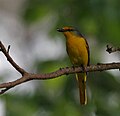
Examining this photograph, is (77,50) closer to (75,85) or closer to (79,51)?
(79,51)

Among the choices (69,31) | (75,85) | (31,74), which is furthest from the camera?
(75,85)

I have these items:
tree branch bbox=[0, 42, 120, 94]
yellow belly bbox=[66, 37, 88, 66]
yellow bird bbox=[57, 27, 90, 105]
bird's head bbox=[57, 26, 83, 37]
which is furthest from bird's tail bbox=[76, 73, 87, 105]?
tree branch bbox=[0, 42, 120, 94]

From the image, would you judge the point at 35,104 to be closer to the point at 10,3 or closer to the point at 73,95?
the point at 73,95

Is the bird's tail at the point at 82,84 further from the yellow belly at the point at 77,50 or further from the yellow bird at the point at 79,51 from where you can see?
the yellow belly at the point at 77,50

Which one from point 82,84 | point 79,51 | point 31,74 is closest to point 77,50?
point 79,51

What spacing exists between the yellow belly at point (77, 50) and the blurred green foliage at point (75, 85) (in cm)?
12

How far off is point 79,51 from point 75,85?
0.23 metres

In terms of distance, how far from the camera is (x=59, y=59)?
356 cm

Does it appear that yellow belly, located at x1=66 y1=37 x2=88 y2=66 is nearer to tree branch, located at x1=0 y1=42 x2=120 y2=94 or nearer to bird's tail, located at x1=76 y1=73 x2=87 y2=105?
bird's tail, located at x1=76 y1=73 x2=87 y2=105

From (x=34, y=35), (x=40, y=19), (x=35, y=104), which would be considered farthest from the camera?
(x=34, y=35)

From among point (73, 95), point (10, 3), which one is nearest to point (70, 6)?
point (73, 95)

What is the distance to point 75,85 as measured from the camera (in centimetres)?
334

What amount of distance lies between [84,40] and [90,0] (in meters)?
0.30

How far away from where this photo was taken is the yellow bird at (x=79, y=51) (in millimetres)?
3219
